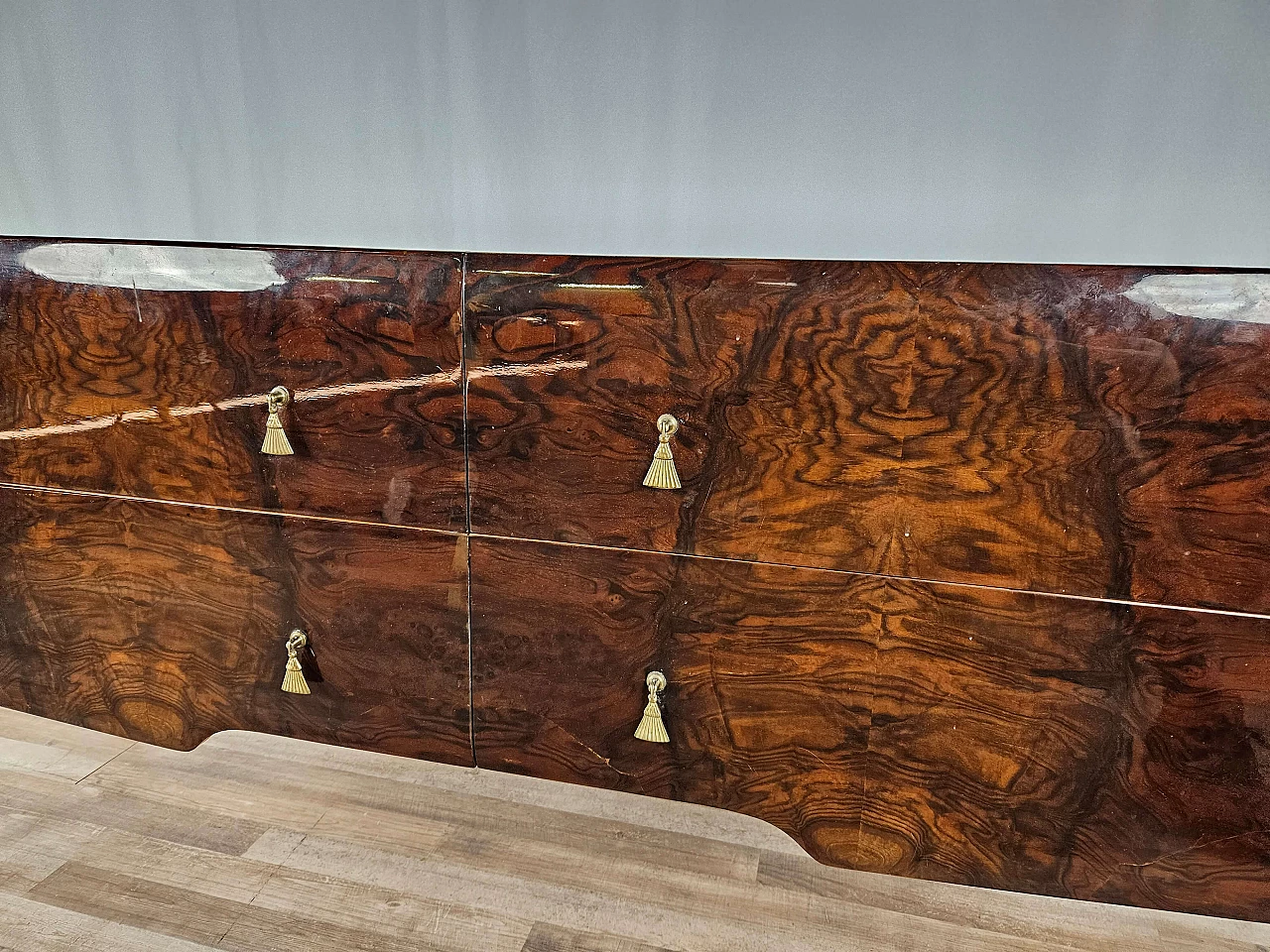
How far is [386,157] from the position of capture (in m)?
1.65

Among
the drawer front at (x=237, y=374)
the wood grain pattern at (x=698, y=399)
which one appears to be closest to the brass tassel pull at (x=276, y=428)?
the drawer front at (x=237, y=374)

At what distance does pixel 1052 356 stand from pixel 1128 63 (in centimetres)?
66

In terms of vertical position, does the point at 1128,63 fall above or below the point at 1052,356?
above

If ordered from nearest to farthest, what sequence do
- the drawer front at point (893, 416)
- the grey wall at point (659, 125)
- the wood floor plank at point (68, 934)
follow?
1. the drawer front at point (893, 416)
2. the wood floor plank at point (68, 934)
3. the grey wall at point (659, 125)

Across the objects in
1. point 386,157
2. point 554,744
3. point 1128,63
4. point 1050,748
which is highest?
point 1128,63

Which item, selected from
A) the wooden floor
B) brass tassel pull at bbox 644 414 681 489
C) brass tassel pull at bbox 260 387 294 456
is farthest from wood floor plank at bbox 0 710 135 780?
brass tassel pull at bbox 644 414 681 489

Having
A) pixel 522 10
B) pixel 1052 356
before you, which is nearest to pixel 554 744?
pixel 1052 356

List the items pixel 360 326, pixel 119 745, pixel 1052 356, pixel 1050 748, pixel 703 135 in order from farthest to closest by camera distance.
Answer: pixel 119 745 < pixel 703 135 < pixel 360 326 < pixel 1050 748 < pixel 1052 356

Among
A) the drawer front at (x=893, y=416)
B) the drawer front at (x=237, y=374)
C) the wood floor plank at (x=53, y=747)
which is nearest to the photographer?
the drawer front at (x=893, y=416)

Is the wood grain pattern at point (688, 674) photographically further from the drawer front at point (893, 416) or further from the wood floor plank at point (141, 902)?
the wood floor plank at point (141, 902)

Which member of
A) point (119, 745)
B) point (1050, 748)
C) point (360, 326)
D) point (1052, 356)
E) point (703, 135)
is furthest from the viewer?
point (119, 745)

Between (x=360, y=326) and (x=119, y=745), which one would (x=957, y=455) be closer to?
(x=360, y=326)

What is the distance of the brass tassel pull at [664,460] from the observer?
1183mm

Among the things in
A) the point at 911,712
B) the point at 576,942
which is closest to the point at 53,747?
the point at 576,942
